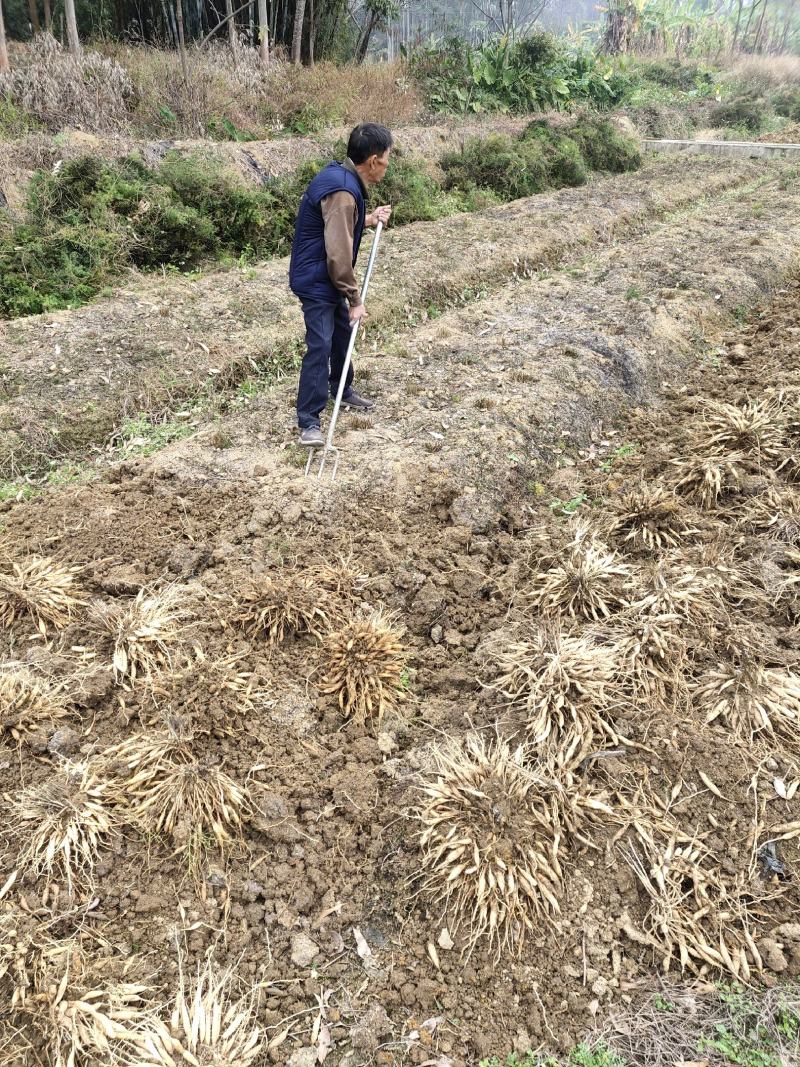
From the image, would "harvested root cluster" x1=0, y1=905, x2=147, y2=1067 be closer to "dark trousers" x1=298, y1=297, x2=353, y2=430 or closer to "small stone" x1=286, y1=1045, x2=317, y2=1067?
"small stone" x1=286, y1=1045, x2=317, y2=1067

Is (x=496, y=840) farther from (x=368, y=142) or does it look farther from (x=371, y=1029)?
(x=368, y=142)

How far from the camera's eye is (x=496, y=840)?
2.82 metres

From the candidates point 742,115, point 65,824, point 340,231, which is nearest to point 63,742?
point 65,824

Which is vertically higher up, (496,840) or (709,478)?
(709,478)

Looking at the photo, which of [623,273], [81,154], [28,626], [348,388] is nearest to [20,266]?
[81,154]

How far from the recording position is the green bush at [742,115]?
2528cm

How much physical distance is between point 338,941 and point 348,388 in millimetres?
4327

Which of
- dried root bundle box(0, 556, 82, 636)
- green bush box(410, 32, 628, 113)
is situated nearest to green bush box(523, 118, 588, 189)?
green bush box(410, 32, 628, 113)

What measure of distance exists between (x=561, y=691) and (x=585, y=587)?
31.8 inches

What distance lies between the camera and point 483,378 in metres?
6.40

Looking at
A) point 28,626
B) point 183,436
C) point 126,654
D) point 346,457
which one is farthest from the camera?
point 183,436

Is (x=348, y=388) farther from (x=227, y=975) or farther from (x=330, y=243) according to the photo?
(x=227, y=975)

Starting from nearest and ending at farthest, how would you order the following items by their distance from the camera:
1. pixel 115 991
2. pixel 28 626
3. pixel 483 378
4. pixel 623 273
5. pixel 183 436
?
pixel 115 991
pixel 28 626
pixel 183 436
pixel 483 378
pixel 623 273

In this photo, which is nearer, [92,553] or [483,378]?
[92,553]
